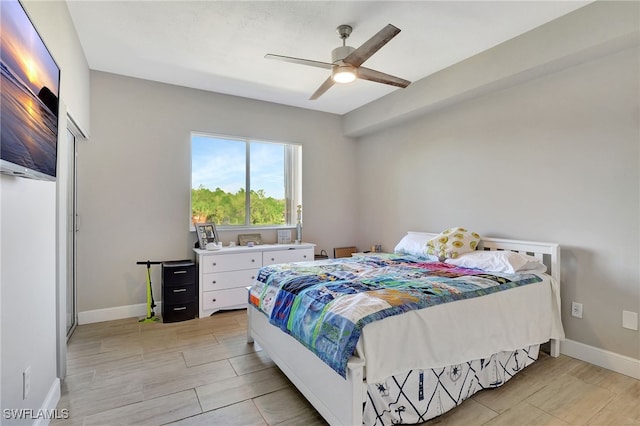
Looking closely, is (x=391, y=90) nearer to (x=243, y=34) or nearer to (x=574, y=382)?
(x=243, y=34)

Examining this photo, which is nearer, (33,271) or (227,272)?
(33,271)

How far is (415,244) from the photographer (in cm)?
368

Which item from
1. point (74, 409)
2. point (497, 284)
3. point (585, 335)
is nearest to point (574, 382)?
point (585, 335)

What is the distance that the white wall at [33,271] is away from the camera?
140 centimetres

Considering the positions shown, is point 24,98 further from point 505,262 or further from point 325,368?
point 505,262

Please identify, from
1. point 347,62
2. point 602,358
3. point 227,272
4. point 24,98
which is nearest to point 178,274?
point 227,272

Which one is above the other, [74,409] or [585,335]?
[585,335]

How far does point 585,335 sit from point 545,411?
110 centimetres

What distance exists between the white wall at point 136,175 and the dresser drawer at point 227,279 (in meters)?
0.54

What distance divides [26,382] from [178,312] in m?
2.04

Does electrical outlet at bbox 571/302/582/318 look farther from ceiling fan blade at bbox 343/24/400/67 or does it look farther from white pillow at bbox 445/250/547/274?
ceiling fan blade at bbox 343/24/400/67

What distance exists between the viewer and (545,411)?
1.98 m

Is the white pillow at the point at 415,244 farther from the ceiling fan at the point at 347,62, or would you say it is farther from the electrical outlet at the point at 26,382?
the electrical outlet at the point at 26,382

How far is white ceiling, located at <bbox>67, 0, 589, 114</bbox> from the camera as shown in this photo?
246cm
